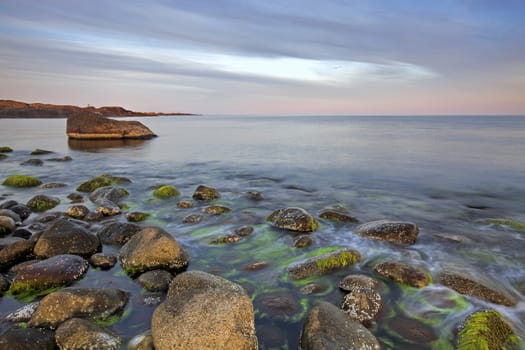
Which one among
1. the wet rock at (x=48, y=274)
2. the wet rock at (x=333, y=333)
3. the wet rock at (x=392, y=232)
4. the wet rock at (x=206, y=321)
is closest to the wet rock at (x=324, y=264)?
the wet rock at (x=392, y=232)

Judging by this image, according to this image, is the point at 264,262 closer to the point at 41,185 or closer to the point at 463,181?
the point at 41,185

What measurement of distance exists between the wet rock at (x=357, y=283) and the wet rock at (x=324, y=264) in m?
0.60

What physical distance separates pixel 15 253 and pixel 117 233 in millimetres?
2042

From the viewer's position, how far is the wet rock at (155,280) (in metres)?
5.93

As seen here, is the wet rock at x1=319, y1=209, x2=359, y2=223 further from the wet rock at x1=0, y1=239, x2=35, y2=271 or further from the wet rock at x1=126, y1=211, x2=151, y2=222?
the wet rock at x1=0, y1=239, x2=35, y2=271

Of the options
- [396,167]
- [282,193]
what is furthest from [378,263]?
[396,167]

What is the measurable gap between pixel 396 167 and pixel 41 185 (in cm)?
1995

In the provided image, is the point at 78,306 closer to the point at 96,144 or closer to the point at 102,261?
the point at 102,261

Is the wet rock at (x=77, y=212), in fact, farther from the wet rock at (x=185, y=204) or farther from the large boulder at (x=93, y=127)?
the large boulder at (x=93, y=127)

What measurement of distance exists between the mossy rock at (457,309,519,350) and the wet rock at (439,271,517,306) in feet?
2.88

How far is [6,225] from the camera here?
846 cm

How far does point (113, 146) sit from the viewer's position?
3109cm

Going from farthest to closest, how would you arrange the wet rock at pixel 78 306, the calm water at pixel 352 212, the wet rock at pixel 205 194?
the wet rock at pixel 205 194
the calm water at pixel 352 212
the wet rock at pixel 78 306

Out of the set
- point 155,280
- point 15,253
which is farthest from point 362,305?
point 15,253
